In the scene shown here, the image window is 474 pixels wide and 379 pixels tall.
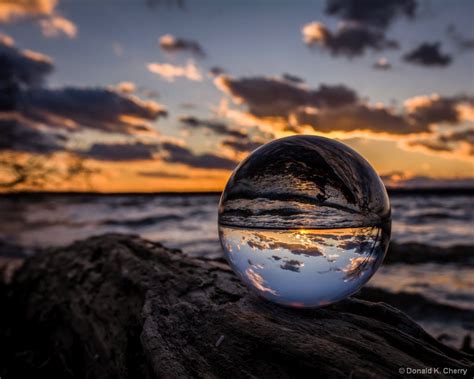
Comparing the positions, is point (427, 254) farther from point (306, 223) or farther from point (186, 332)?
point (186, 332)

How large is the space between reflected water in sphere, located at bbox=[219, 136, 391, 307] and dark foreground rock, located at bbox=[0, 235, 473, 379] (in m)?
0.19

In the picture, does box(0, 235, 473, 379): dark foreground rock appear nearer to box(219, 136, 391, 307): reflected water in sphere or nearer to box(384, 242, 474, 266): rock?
box(219, 136, 391, 307): reflected water in sphere

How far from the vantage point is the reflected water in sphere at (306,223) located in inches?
82.7

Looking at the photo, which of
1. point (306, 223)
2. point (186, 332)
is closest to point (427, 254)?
point (306, 223)

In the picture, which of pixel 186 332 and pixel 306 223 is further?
pixel 306 223

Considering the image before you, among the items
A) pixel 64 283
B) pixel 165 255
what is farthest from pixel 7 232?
pixel 165 255

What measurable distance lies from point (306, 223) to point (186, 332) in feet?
3.05

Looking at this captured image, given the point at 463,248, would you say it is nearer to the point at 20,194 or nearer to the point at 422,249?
the point at 422,249

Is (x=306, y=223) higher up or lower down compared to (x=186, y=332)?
higher up

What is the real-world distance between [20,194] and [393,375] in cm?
1441

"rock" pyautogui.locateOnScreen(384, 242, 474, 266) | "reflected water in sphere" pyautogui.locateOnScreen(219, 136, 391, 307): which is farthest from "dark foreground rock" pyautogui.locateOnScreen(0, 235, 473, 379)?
"rock" pyautogui.locateOnScreen(384, 242, 474, 266)

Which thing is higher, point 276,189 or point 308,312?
point 276,189

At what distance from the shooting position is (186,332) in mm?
2004

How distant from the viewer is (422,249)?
1052 cm
